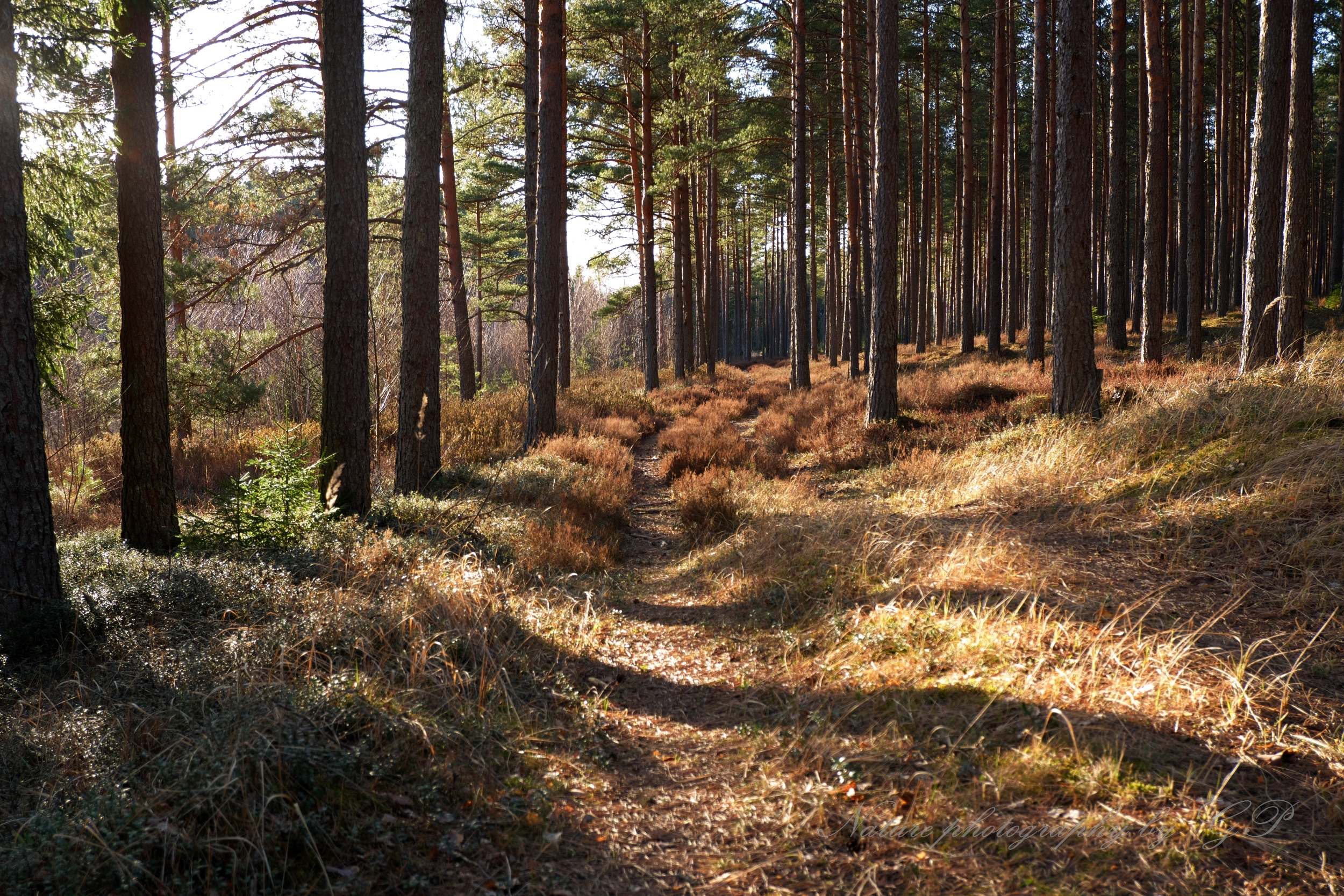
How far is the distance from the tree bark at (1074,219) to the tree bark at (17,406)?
922cm

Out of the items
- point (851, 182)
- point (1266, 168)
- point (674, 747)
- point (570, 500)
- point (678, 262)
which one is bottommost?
point (674, 747)

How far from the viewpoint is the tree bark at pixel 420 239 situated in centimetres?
816

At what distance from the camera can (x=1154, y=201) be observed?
13.9 metres

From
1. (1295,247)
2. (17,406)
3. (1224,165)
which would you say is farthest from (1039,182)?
(17,406)

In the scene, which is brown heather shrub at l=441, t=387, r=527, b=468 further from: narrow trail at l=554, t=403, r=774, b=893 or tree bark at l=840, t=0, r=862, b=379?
tree bark at l=840, t=0, r=862, b=379

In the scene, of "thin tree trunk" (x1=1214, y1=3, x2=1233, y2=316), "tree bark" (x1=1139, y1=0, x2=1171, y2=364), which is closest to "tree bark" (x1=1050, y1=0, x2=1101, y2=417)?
"tree bark" (x1=1139, y1=0, x2=1171, y2=364)

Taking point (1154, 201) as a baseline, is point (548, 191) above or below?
below

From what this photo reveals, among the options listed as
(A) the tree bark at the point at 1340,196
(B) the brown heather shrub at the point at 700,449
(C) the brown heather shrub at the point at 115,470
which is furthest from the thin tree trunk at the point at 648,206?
(A) the tree bark at the point at 1340,196

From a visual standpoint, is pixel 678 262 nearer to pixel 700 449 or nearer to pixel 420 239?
pixel 700 449

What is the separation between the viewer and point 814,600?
17.0 feet

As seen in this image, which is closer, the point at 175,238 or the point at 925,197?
the point at 175,238

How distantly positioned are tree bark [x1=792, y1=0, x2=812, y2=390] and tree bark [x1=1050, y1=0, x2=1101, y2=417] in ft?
28.2

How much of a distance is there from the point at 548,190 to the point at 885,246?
544 centimetres

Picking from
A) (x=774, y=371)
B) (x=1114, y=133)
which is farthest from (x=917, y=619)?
(x=774, y=371)
